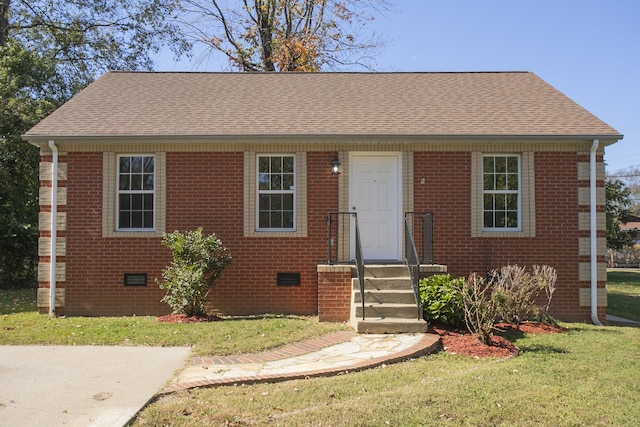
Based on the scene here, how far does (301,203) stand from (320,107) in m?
2.33

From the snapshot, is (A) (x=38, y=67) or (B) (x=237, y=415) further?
(A) (x=38, y=67)

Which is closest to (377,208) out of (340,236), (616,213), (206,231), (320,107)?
(340,236)

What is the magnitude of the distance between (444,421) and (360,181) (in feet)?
20.1

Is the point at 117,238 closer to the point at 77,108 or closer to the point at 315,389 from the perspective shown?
the point at 77,108

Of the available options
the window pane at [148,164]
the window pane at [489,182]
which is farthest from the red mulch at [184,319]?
the window pane at [489,182]

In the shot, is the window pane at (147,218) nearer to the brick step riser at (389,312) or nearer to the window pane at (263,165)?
the window pane at (263,165)

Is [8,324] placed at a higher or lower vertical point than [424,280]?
lower

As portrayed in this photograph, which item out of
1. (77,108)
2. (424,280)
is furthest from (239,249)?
(77,108)

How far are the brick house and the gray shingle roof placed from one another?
0.08 meters

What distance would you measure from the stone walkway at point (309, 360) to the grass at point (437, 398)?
0.18 metres

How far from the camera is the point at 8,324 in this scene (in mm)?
8906

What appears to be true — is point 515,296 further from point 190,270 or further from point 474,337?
point 190,270

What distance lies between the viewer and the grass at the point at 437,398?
4.51m

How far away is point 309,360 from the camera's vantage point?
644 centimetres
